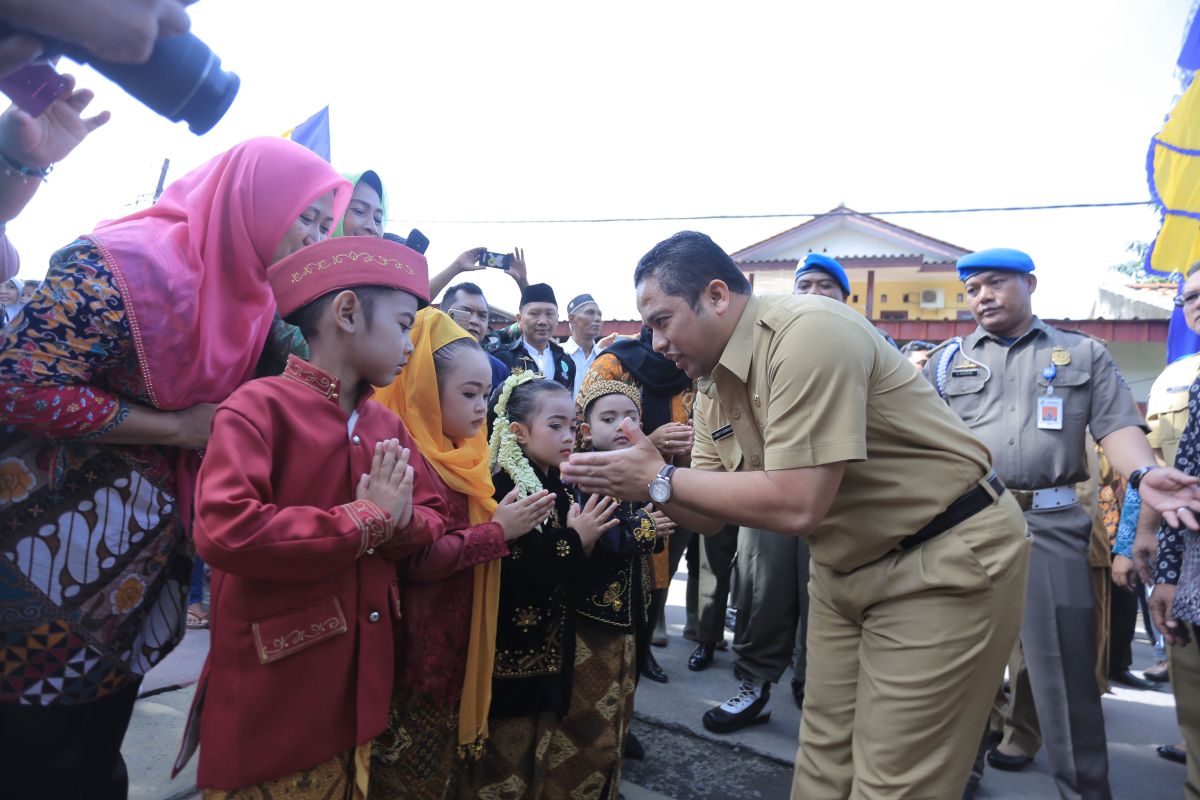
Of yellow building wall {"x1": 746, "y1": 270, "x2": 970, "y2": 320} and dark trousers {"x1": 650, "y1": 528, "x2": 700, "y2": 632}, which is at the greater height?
yellow building wall {"x1": 746, "y1": 270, "x2": 970, "y2": 320}

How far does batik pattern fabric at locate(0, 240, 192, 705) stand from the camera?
1.51 m

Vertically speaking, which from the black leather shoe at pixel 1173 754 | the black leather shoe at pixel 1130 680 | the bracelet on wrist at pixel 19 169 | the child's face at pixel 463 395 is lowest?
the black leather shoe at pixel 1130 680

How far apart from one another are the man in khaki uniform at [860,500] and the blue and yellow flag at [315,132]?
2986 mm

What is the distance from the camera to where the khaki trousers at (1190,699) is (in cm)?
252

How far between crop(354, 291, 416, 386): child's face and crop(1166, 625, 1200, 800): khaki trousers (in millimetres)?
2873

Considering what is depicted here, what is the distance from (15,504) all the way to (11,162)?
709 millimetres

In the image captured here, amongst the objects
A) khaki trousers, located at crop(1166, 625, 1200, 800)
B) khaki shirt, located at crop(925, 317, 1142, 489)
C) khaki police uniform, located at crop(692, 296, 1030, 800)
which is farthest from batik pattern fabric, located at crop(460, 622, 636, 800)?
khaki trousers, located at crop(1166, 625, 1200, 800)

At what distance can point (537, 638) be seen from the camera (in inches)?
94.7

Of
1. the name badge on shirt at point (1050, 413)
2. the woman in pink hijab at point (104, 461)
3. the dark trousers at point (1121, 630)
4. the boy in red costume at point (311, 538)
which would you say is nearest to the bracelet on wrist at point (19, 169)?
the woman in pink hijab at point (104, 461)

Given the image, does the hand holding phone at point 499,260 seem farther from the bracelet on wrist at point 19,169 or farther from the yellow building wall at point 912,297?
the yellow building wall at point 912,297

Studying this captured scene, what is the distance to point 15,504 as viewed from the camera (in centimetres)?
154

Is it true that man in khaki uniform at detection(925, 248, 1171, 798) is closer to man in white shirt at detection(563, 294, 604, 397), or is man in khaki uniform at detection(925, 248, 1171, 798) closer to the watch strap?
the watch strap

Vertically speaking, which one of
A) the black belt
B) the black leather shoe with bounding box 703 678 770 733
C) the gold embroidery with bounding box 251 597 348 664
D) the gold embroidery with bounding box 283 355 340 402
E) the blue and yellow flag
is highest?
the blue and yellow flag

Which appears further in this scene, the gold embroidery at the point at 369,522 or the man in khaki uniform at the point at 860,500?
the man in khaki uniform at the point at 860,500
